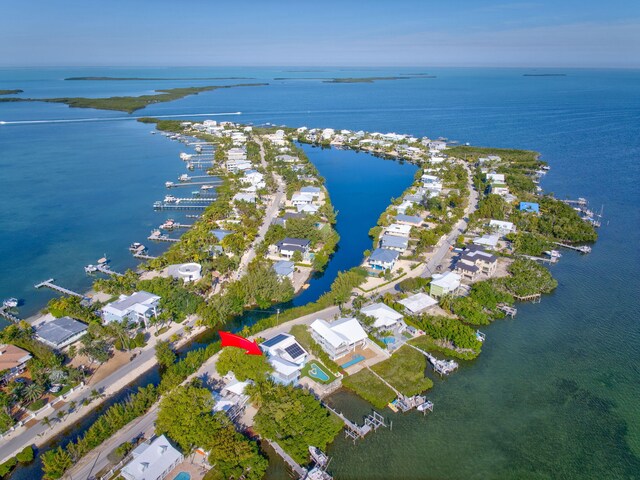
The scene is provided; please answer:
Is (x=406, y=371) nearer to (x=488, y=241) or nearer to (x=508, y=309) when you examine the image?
(x=508, y=309)

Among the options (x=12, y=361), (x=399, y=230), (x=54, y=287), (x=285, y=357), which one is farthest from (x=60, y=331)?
(x=399, y=230)

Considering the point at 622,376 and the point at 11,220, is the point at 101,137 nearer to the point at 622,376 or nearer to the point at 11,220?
the point at 11,220

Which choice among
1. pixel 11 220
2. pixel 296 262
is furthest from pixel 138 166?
pixel 296 262

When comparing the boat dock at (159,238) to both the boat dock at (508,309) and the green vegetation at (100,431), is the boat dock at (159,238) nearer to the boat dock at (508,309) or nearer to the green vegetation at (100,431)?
the green vegetation at (100,431)

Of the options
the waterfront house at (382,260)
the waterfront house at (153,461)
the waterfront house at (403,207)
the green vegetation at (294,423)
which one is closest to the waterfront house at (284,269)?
the waterfront house at (382,260)

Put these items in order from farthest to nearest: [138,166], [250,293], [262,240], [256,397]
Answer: [138,166] → [262,240] → [250,293] → [256,397]
